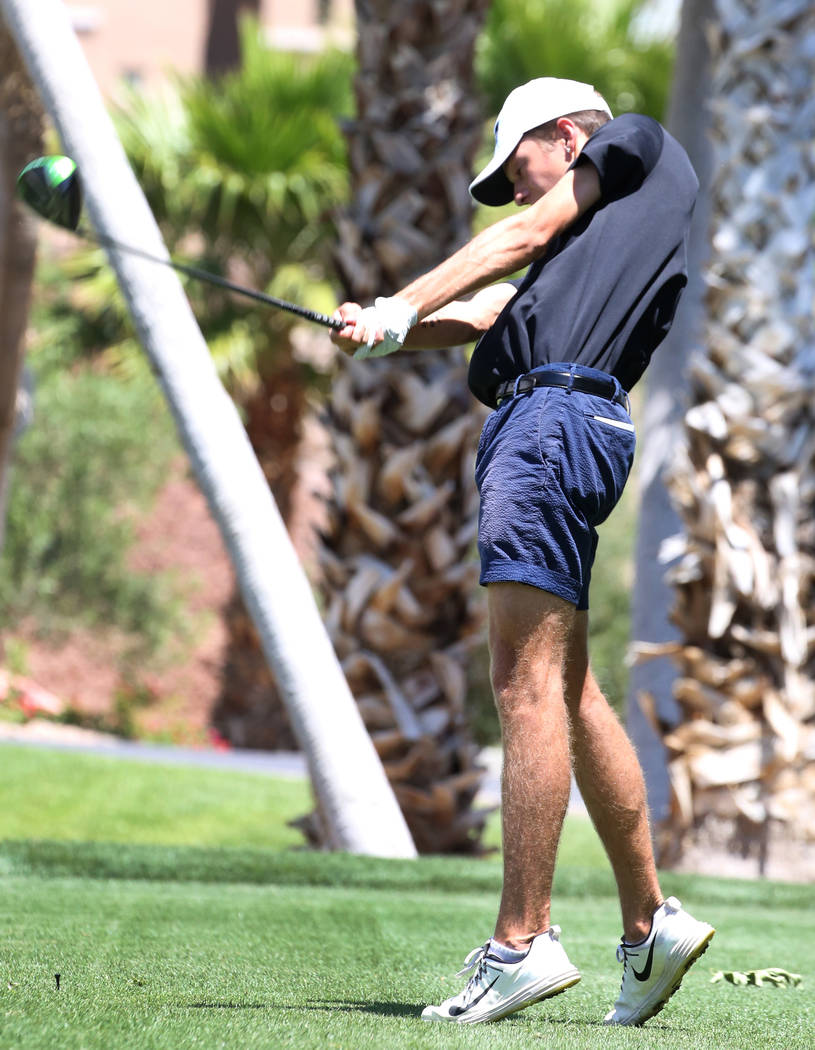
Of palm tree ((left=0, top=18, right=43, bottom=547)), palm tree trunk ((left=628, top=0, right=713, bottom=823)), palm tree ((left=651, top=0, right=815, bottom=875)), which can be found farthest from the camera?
palm tree ((left=0, top=18, right=43, bottom=547))

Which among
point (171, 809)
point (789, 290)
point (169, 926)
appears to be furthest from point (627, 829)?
point (171, 809)

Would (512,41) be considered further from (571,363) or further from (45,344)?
(571,363)

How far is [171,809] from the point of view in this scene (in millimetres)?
9836

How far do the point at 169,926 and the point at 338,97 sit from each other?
1252 centimetres

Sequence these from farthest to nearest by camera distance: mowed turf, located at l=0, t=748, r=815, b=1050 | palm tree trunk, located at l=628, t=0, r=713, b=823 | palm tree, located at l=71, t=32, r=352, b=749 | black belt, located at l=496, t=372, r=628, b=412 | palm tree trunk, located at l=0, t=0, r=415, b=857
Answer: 1. palm tree, located at l=71, t=32, r=352, b=749
2. palm tree trunk, located at l=628, t=0, r=713, b=823
3. palm tree trunk, located at l=0, t=0, r=415, b=857
4. black belt, located at l=496, t=372, r=628, b=412
5. mowed turf, located at l=0, t=748, r=815, b=1050

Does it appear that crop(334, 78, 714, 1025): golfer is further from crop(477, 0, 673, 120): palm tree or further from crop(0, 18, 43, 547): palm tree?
crop(477, 0, 673, 120): palm tree

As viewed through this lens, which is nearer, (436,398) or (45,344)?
(436,398)

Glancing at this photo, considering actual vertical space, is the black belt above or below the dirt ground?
above

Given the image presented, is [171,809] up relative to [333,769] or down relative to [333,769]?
down

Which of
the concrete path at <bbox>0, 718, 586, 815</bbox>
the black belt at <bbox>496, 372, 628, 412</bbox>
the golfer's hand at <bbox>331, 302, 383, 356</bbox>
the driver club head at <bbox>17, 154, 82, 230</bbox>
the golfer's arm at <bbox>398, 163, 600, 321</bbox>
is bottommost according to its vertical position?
the concrete path at <bbox>0, 718, 586, 815</bbox>

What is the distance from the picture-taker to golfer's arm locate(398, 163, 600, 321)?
9.09ft

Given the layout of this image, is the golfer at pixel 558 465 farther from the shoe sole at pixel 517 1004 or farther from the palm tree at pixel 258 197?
the palm tree at pixel 258 197

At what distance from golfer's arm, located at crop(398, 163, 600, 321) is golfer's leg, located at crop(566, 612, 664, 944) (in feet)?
2.24

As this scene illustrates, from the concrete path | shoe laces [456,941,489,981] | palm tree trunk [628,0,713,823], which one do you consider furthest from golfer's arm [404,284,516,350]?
the concrete path
